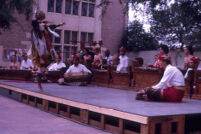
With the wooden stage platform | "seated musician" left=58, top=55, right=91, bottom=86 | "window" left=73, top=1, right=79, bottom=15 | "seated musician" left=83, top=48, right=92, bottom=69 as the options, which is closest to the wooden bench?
"seated musician" left=58, top=55, right=91, bottom=86

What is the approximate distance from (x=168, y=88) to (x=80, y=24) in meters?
15.2

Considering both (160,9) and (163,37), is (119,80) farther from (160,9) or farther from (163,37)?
(163,37)

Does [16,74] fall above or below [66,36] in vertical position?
below

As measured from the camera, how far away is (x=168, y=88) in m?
6.57

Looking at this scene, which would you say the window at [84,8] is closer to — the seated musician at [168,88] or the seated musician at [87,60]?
the seated musician at [87,60]

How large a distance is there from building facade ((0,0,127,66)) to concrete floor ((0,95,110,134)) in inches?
480

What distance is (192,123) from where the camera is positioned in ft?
18.8

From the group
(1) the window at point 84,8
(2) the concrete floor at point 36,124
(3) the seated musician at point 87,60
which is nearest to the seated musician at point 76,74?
(3) the seated musician at point 87,60

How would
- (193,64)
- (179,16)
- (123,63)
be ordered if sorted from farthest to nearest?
(179,16)
(123,63)
(193,64)

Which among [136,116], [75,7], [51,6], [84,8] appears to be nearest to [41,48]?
[136,116]

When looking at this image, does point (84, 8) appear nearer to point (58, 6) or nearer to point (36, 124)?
point (58, 6)

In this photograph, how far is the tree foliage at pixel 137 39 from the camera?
2166 centimetres

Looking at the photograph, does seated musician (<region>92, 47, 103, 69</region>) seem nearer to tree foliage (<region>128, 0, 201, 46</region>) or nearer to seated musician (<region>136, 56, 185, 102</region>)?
tree foliage (<region>128, 0, 201, 46</region>)

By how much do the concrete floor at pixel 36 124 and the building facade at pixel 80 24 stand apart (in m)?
12.2
